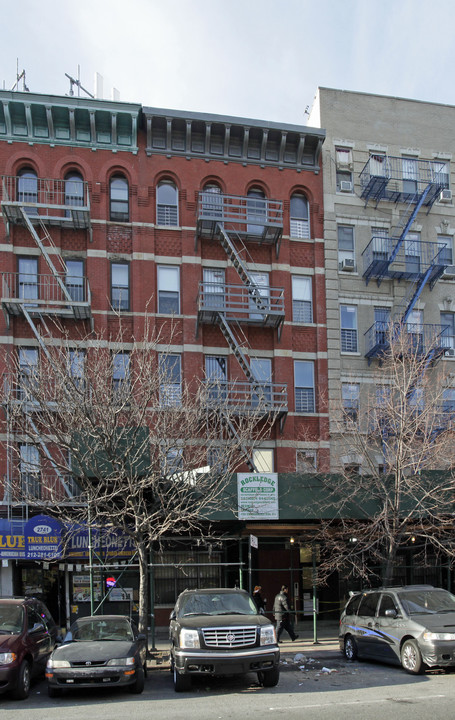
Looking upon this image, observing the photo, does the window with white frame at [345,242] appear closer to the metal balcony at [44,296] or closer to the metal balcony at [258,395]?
the metal balcony at [258,395]

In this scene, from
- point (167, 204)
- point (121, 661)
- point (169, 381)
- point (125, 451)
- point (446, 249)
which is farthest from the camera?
point (446, 249)

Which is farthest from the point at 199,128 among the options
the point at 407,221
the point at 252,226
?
the point at 407,221

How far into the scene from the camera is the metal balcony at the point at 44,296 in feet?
83.3

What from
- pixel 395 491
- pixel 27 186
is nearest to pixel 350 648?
pixel 395 491

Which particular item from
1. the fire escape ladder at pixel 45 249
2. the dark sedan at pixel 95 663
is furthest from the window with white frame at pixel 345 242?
the dark sedan at pixel 95 663

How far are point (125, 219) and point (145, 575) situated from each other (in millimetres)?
14935

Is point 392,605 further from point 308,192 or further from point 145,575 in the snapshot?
point 308,192

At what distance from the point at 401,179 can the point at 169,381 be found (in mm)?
15023

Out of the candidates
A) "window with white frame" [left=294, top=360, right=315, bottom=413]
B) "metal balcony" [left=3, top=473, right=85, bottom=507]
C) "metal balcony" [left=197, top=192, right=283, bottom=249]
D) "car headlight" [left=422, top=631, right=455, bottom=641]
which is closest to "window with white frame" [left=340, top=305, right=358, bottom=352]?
"window with white frame" [left=294, top=360, right=315, bottom=413]

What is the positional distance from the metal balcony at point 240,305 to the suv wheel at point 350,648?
493 inches

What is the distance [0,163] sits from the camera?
27344 millimetres

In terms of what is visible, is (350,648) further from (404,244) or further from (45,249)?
(404,244)

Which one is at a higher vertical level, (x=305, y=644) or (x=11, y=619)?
(x=11, y=619)

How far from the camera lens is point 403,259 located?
29.8 metres
